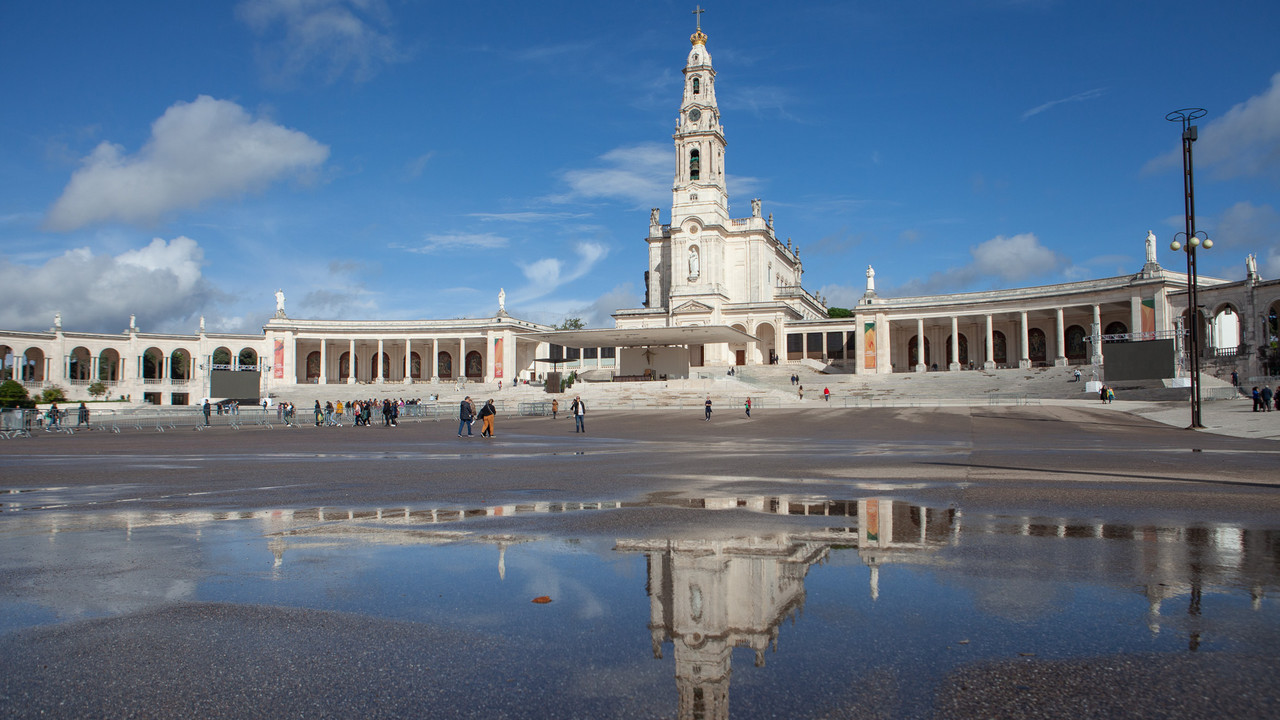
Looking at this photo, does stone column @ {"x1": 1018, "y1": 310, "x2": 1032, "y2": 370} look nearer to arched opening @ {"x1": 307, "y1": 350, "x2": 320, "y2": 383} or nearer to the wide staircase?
the wide staircase

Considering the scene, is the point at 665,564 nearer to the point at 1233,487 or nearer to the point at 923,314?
the point at 1233,487

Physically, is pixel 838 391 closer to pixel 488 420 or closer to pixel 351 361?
pixel 488 420

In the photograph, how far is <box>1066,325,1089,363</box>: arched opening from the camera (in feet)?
241

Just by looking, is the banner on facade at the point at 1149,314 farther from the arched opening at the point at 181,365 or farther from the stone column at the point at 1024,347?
the arched opening at the point at 181,365

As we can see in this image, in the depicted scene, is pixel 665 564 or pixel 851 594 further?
pixel 665 564

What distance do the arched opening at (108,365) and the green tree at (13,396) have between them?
51.1ft

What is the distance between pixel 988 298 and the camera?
72375 mm

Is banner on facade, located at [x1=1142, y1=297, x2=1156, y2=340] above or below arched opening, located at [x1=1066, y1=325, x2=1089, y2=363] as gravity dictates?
above

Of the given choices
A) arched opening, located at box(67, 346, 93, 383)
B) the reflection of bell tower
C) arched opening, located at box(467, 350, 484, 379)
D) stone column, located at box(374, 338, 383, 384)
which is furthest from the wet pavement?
arched opening, located at box(67, 346, 93, 383)

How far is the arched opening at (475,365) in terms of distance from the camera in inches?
3748

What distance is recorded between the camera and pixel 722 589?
5.36 m

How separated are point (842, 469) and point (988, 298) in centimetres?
6497

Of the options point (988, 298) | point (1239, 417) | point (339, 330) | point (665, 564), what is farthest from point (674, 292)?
point (665, 564)

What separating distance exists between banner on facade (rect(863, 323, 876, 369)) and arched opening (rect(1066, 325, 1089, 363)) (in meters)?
17.6
